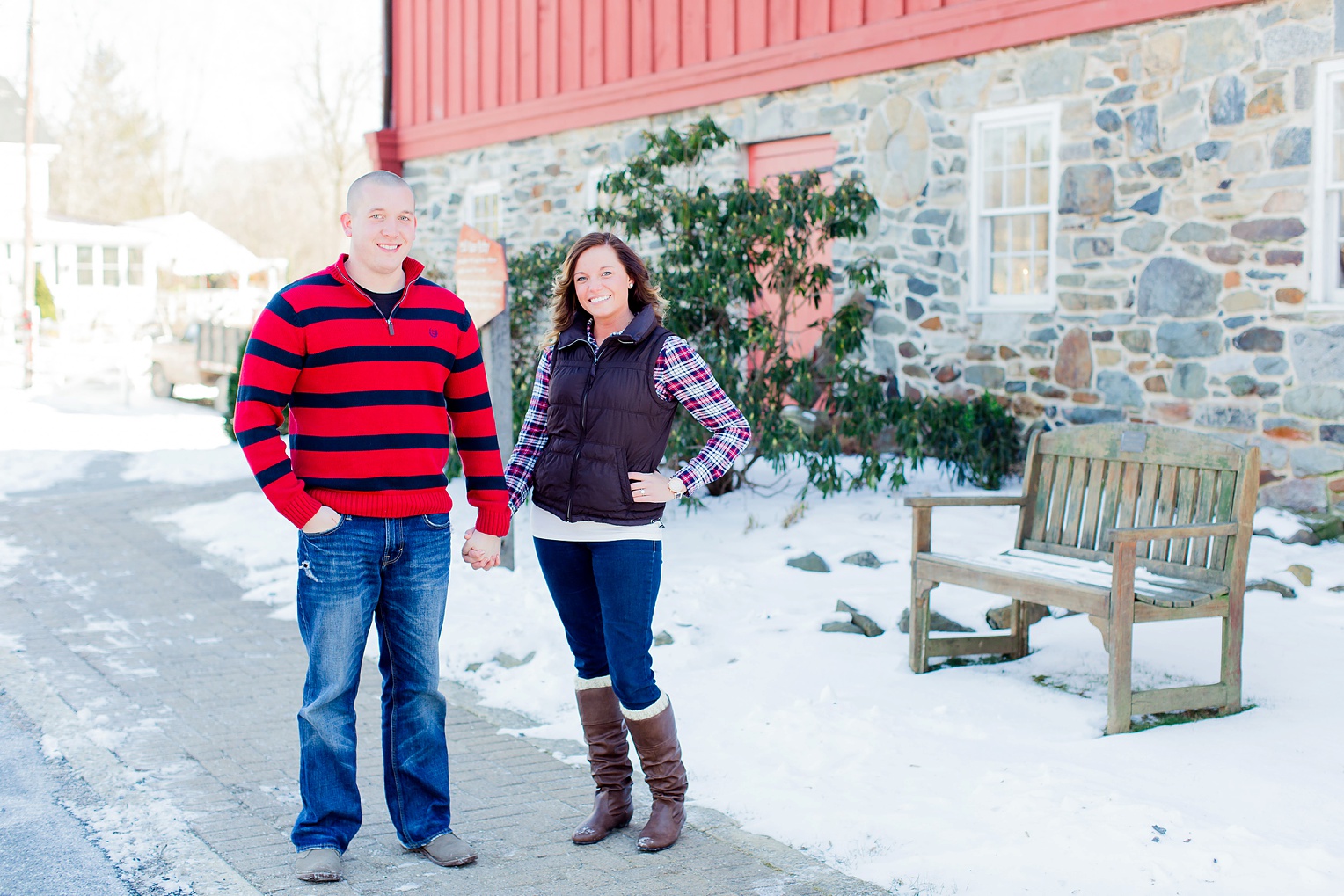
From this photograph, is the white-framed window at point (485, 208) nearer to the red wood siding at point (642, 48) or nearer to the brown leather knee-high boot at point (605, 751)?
the red wood siding at point (642, 48)

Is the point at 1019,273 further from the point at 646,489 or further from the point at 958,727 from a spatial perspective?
the point at 646,489

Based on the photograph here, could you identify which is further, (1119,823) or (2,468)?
(2,468)

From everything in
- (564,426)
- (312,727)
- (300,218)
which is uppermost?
(300,218)

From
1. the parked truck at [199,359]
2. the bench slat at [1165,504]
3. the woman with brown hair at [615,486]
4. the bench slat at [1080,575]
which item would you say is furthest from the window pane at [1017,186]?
the parked truck at [199,359]

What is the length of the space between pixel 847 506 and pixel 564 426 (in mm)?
5247

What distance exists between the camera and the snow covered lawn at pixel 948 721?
372cm

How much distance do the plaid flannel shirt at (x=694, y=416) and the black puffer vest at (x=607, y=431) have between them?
40 mm

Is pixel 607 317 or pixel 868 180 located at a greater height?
pixel 868 180

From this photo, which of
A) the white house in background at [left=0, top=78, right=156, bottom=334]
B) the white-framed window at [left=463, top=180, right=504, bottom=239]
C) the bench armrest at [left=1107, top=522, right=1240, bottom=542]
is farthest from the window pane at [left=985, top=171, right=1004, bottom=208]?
the white house in background at [left=0, top=78, right=156, bottom=334]

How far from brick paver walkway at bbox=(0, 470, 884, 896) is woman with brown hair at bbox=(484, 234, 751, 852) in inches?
9.4

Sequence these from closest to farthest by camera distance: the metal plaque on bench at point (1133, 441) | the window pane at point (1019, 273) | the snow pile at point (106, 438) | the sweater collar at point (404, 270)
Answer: the sweater collar at point (404, 270)
the metal plaque on bench at point (1133, 441)
the window pane at point (1019, 273)
the snow pile at point (106, 438)

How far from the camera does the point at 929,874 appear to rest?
3.64m

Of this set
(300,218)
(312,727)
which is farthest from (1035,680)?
(300,218)

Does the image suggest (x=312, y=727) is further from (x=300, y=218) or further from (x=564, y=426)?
(x=300, y=218)
